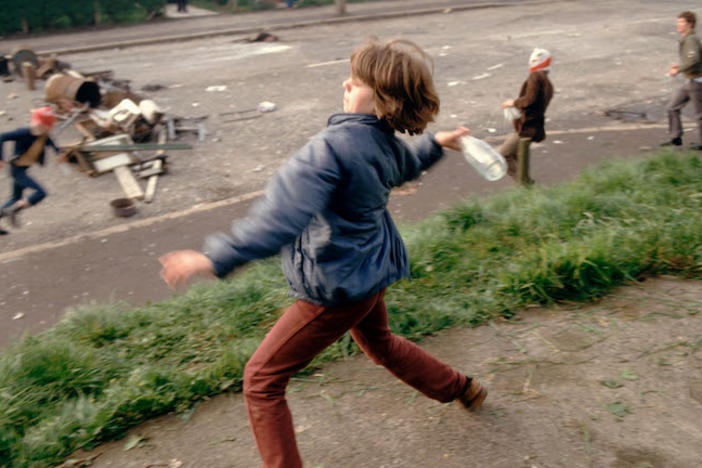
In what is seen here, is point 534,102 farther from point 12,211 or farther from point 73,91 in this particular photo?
point 73,91

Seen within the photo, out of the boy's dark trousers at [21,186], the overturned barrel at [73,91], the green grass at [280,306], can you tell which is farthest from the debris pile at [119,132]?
the green grass at [280,306]

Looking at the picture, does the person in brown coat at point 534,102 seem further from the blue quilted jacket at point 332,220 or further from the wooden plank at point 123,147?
the blue quilted jacket at point 332,220

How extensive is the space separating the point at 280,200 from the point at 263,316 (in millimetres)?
1976

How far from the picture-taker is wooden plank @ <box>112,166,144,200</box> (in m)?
7.12

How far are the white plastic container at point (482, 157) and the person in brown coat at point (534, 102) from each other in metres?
3.64

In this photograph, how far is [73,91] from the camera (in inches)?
377

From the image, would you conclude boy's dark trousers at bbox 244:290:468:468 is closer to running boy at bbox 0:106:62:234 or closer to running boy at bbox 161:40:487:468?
running boy at bbox 161:40:487:468

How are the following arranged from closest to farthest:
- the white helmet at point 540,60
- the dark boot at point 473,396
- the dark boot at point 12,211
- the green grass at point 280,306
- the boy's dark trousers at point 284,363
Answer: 1. the boy's dark trousers at point 284,363
2. the dark boot at point 473,396
3. the green grass at point 280,306
4. the white helmet at point 540,60
5. the dark boot at point 12,211

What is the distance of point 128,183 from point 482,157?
18.0 ft

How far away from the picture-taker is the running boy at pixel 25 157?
6531mm

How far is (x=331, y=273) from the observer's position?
2.32 meters

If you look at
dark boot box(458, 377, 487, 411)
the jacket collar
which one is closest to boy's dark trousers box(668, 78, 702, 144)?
dark boot box(458, 377, 487, 411)

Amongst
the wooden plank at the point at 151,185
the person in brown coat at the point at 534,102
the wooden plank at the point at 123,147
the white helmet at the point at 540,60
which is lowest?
the wooden plank at the point at 151,185

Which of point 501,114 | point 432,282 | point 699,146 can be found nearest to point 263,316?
point 432,282
